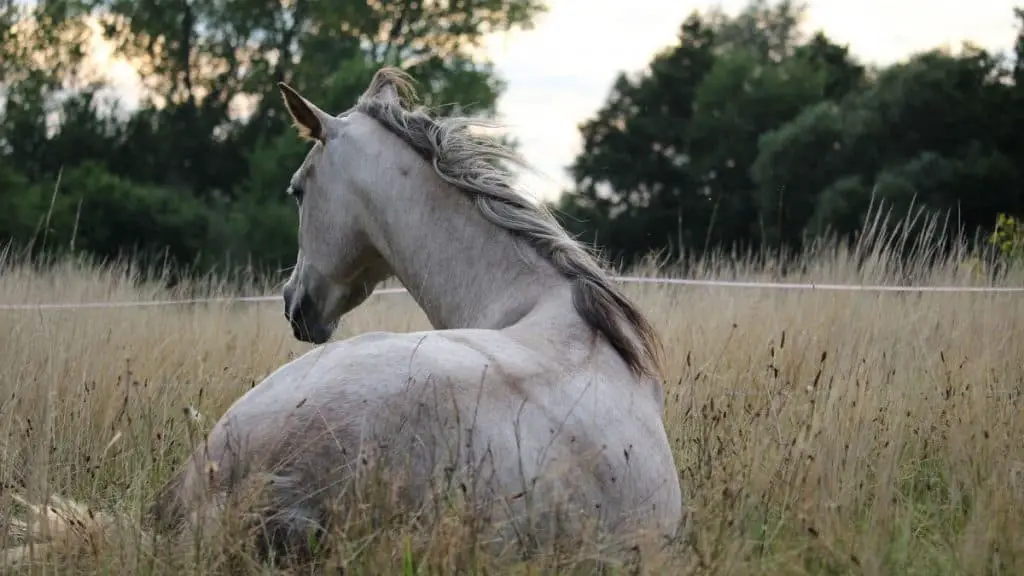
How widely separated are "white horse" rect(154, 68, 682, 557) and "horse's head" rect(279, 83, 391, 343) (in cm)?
48

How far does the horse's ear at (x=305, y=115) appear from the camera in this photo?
14.7ft

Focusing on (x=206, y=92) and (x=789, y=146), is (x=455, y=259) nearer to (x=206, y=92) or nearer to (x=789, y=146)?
(x=789, y=146)

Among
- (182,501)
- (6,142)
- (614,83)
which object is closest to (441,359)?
(182,501)

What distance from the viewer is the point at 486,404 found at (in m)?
2.83

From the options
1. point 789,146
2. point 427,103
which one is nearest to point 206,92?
point 427,103

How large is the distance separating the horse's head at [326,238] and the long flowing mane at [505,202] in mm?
215

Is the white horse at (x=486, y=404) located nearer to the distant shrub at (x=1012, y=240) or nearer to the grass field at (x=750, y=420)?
the grass field at (x=750, y=420)

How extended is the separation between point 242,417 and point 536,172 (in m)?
1.56

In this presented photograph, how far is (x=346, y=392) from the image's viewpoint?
9.12 ft

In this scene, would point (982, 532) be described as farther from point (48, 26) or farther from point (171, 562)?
point (48, 26)

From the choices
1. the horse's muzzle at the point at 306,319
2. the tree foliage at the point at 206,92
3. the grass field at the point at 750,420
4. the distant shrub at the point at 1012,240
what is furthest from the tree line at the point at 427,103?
the horse's muzzle at the point at 306,319

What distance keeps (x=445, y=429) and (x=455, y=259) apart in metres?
1.43

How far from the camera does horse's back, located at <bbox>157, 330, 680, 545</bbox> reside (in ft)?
8.91

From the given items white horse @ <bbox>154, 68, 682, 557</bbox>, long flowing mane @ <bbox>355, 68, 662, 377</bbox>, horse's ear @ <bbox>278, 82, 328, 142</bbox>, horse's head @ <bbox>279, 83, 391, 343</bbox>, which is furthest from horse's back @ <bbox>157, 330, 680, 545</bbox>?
horse's ear @ <bbox>278, 82, 328, 142</bbox>
